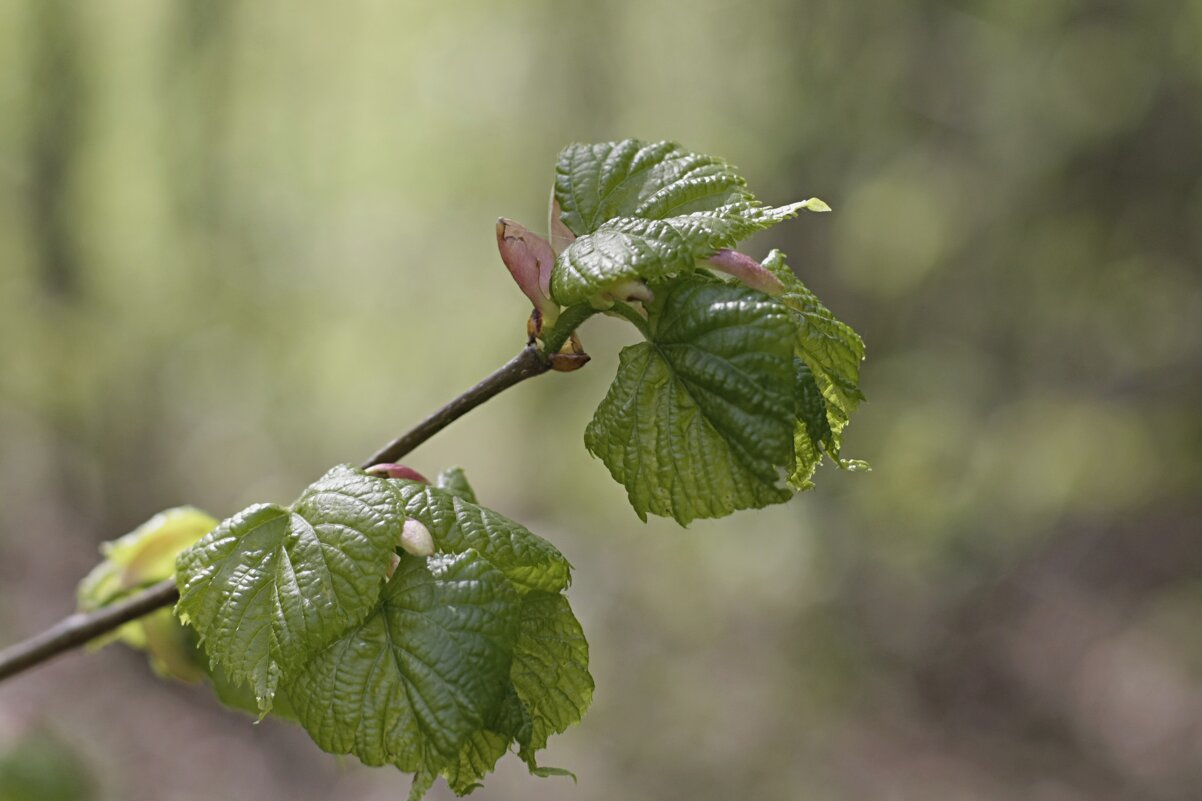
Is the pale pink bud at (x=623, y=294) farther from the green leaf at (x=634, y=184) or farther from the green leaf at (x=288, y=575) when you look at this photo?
the green leaf at (x=288, y=575)

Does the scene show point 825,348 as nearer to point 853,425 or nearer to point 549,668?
point 549,668

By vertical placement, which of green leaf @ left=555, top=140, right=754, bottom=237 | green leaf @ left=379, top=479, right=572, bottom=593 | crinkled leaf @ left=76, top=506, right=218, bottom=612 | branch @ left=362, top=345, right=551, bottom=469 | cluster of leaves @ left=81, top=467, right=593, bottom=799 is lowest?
crinkled leaf @ left=76, top=506, right=218, bottom=612

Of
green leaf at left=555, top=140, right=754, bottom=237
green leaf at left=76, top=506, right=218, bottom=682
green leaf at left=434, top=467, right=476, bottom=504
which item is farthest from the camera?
green leaf at left=76, top=506, right=218, bottom=682

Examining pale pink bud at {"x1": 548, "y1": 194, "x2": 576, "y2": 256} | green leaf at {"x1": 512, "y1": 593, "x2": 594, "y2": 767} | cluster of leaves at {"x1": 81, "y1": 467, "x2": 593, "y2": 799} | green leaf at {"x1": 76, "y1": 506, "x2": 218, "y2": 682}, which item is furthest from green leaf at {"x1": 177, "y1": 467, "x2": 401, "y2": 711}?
green leaf at {"x1": 76, "y1": 506, "x2": 218, "y2": 682}

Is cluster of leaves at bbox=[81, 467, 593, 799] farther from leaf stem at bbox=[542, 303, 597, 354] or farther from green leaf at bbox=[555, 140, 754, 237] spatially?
green leaf at bbox=[555, 140, 754, 237]

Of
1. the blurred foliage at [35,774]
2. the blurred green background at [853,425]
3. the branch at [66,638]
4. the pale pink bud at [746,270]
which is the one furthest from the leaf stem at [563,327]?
the blurred green background at [853,425]

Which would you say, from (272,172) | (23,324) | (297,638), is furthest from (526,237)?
(272,172)

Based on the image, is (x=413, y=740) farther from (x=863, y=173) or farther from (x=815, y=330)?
(x=863, y=173)

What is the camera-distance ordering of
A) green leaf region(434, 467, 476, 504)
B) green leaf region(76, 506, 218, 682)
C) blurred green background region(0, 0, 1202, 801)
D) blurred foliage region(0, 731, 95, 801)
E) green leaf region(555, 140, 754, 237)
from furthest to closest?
blurred green background region(0, 0, 1202, 801)
blurred foliage region(0, 731, 95, 801)
green leaf region(76, 506, 218, 682)
green leaf region(434, 467, 476, 504)
green leaf region(555, 140, 754, 237)
